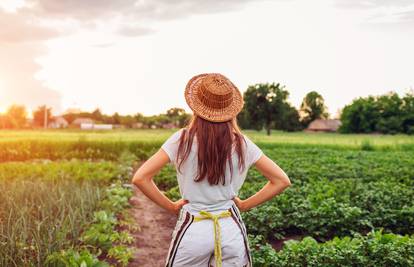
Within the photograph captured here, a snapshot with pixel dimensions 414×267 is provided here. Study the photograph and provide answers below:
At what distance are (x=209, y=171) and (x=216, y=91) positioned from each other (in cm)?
49

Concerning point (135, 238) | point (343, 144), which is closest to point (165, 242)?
point (135, 238)

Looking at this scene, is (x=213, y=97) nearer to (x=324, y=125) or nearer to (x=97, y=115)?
(x=97, y=115)

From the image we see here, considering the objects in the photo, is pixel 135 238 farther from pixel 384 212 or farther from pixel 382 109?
pixel 382 109

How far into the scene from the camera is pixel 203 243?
113 inches

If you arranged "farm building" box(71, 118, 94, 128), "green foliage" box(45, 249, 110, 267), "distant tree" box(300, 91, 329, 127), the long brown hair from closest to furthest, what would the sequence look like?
the long brown hair
"green foliage" box(45, 249, 110, 267)
"farm building" box(71, 118, 94, 128)
"distant tree" box(300, 91, 329, 127)

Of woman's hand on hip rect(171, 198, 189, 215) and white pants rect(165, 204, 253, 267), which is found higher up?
woman's hand on hip rect(171, 198, 189, 215)

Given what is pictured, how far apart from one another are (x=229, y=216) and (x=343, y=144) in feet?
103

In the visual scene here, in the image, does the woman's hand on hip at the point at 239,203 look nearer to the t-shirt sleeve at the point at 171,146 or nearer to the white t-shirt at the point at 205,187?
the white t-shirt at the point at 205,187

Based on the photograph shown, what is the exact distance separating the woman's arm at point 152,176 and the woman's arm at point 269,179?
465mm

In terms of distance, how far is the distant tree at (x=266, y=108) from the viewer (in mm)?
61219

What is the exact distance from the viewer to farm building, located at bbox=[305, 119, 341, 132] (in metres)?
69.4

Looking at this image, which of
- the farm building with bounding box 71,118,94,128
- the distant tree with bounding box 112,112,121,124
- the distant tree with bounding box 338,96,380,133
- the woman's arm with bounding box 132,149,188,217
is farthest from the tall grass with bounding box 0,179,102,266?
the distant tree with bounding box 338,96,380,133

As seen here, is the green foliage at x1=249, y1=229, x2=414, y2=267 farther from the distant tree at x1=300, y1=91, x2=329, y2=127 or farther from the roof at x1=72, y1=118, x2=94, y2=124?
the distant tree at x1=300, y1=91, x2=329, y2=127

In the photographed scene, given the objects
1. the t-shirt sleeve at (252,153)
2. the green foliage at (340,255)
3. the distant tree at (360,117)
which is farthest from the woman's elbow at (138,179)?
the distant tree at (360,117)
